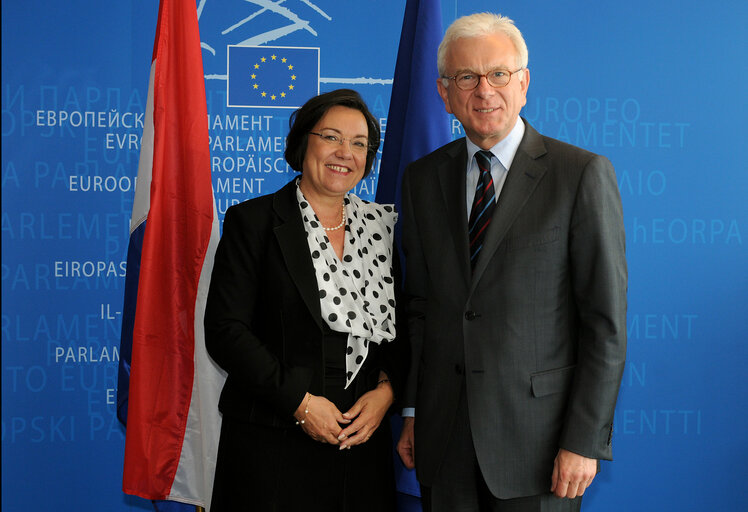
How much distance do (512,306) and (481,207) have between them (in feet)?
0.93

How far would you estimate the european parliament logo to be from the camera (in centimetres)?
315

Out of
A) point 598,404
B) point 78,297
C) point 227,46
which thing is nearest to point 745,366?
point 598,404

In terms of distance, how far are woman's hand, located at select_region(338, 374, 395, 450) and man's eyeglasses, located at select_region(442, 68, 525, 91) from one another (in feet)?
2.98

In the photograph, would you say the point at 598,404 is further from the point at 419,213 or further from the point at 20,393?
the point at 20,393

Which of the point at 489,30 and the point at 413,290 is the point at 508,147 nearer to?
the point at 489,30

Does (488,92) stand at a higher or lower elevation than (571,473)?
higher

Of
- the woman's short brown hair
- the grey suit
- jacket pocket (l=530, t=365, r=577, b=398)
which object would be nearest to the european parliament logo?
the woman's short brown hair

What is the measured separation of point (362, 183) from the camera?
330 cm

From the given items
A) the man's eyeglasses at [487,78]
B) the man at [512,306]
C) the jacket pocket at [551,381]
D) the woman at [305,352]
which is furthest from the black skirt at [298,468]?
the man's eyeglasses at [487,78]

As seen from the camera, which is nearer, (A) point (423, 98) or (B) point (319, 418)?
(B) point (319, 418)

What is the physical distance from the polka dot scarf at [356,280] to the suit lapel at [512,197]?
360 mm

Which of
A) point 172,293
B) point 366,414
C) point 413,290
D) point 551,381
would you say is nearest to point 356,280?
point 413,290

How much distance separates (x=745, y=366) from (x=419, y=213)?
7.92ft

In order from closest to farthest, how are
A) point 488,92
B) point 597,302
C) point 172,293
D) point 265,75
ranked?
point 597,302, point 488,92, point 172,293, point 265,75
